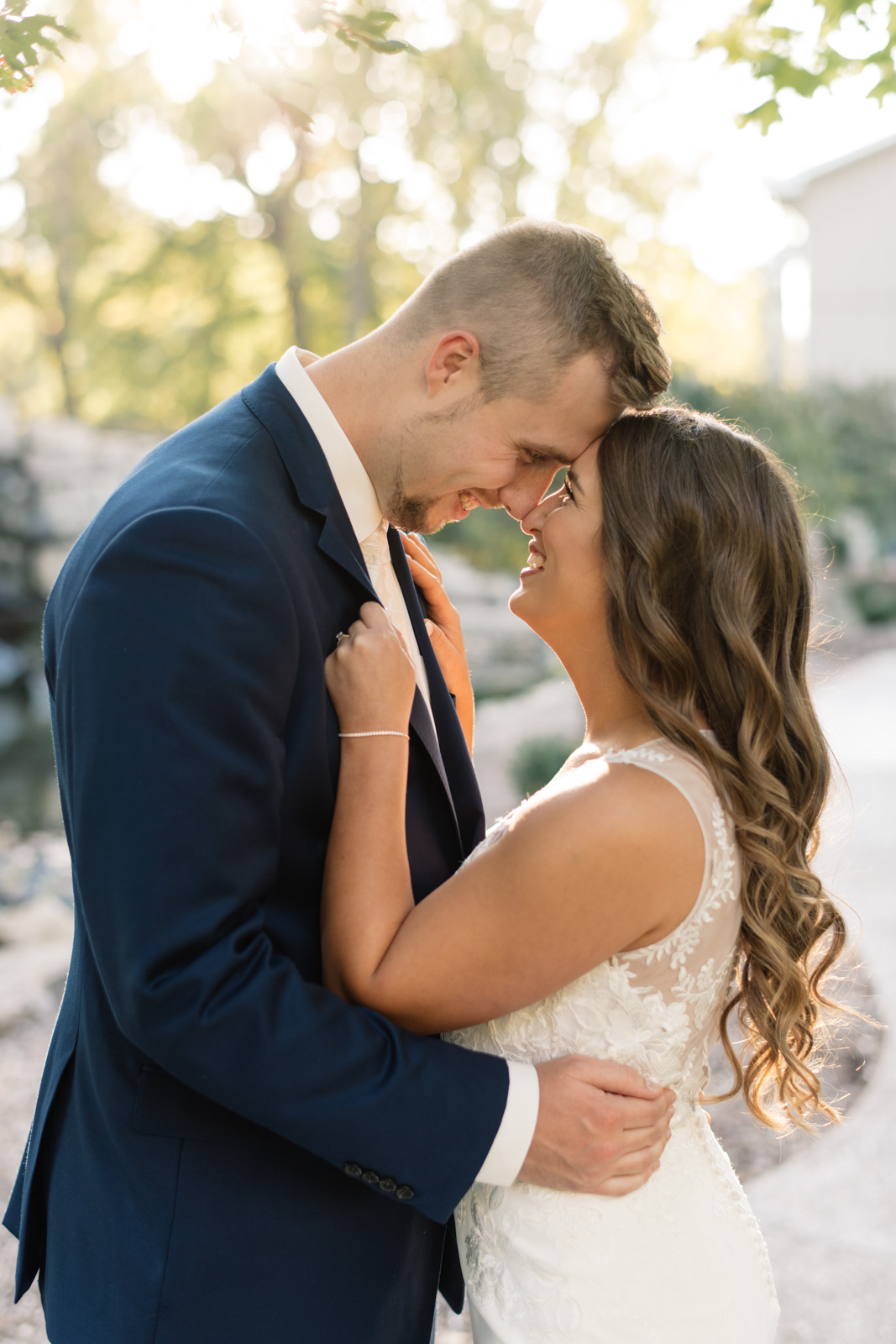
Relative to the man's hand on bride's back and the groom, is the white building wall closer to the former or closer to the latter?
the groom

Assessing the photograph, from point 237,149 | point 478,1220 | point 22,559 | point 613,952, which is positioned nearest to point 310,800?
point 613,952

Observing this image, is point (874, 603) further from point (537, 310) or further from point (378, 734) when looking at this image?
point (378, 734)

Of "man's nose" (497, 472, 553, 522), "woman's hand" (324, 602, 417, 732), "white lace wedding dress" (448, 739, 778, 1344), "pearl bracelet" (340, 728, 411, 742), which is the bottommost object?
"white lace wedding dress" (448, 739, 778, 1344)

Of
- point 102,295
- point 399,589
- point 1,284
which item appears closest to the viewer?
point 399,589

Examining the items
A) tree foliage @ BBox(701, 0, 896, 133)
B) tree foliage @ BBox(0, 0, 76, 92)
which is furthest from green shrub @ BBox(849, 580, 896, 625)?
tree foliage @ BBox(0, 0, 76, 92)

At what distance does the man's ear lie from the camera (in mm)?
2127

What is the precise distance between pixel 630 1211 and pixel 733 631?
1087 millimetres

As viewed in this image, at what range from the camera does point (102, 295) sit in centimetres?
2416

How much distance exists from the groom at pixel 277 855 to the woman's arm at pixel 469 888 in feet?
0.25

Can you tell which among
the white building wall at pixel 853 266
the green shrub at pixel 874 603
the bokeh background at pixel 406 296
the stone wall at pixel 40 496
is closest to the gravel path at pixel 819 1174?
the bokeh background at pixel 406 296

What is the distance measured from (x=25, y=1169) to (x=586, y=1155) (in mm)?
1043

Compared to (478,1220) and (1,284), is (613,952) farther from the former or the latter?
(1,284)

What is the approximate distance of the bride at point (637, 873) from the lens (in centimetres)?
183

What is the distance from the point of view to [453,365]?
84.7 inches
